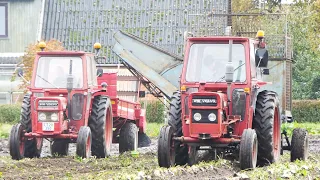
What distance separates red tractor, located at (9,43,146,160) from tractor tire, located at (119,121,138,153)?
991 millimetres

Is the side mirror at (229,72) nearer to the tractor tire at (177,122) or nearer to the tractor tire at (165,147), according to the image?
the tractor tire at (177,122)

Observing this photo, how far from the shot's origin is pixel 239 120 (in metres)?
16.6

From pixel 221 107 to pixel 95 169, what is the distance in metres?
2.44

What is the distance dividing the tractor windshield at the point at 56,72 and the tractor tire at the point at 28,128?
524 mm

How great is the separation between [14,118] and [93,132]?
18480 mm

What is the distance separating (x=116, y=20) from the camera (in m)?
43.2

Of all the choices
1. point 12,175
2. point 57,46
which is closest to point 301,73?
point 57,46

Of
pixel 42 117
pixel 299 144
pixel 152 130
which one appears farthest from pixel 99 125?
pixel 152 130

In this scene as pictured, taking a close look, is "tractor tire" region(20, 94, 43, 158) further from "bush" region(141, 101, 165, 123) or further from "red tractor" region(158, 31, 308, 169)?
"bush" region(141, 101, 165, 123)

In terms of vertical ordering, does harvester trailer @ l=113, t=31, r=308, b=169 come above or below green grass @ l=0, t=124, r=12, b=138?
above

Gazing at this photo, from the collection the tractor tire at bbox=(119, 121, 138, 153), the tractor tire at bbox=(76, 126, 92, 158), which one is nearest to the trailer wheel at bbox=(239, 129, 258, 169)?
the tractor tire at bbox=(76, 126, 92, 158)

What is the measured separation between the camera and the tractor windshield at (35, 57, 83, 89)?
1998 centimetres

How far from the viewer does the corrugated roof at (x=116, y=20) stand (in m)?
42.2

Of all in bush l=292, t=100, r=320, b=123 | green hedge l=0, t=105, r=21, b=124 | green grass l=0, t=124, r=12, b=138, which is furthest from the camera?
bush l=292, t=100, r=320, b=123
